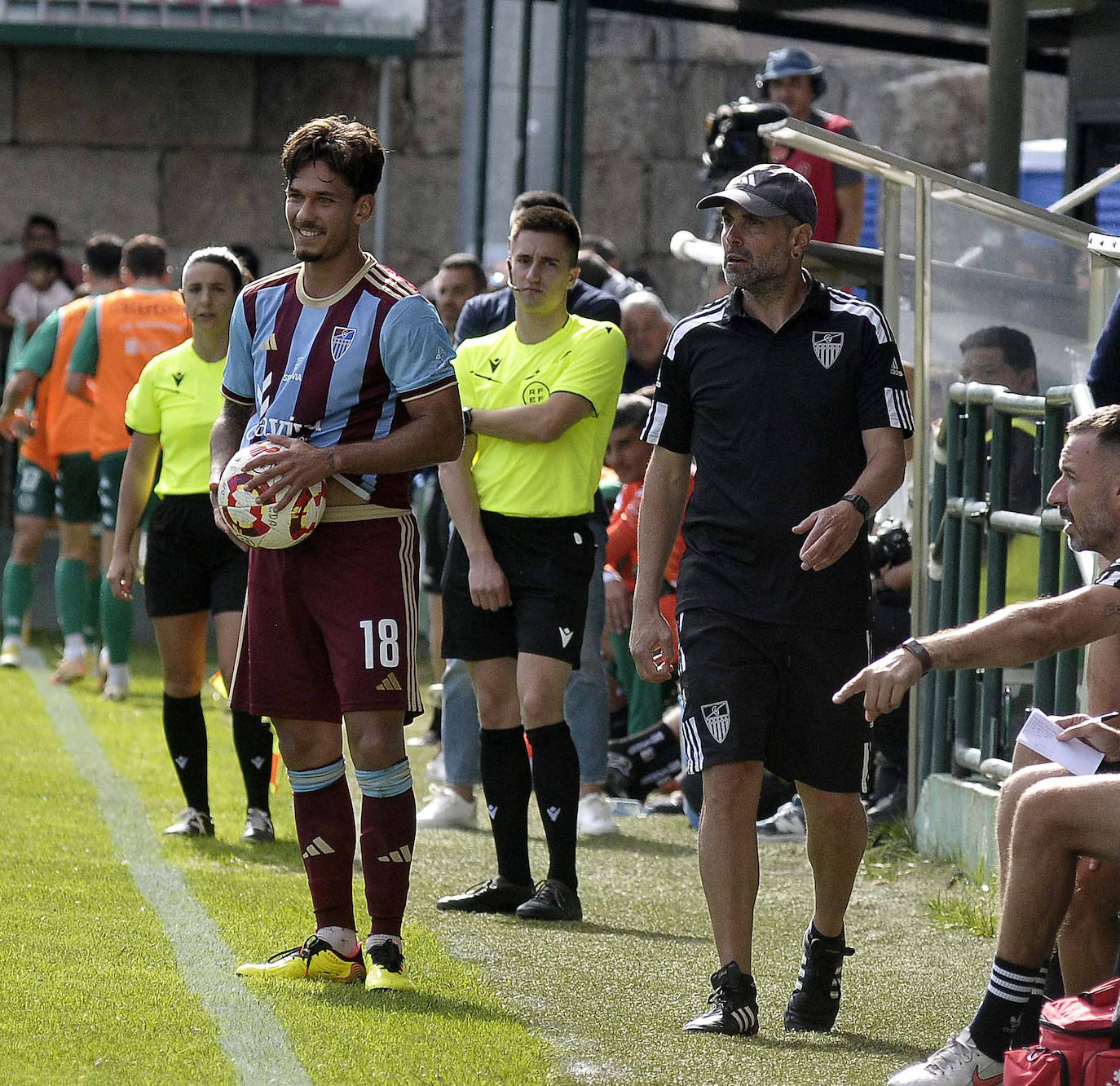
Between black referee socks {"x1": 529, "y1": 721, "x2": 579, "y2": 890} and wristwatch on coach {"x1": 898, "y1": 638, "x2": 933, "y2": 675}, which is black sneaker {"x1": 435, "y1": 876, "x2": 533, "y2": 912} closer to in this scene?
black referee socks {"x1": 529, "y1": 721, "x2": 579, "y2": 890}

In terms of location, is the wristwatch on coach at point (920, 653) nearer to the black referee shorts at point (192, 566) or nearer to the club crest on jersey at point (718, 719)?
the club crest on jersey at point (718, 719)

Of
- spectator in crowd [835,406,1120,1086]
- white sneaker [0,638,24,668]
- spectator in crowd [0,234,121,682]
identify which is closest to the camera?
spectator in crowd [835,406,1120,1086]

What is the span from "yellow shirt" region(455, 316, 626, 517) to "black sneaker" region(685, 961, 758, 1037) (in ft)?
6.66

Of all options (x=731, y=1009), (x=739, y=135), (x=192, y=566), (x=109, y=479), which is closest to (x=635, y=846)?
(x=192, y=566)

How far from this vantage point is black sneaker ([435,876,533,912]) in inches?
251

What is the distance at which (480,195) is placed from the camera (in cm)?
1355

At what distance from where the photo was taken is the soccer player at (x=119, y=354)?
1059 centimetres

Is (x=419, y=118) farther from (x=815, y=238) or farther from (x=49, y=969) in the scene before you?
(x=49, y=969)

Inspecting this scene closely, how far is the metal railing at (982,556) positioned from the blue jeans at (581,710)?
4.09 ft

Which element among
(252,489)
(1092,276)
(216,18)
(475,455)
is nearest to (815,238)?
(1092,276)

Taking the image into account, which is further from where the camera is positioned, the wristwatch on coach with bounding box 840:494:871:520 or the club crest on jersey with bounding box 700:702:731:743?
the club crest on jersey with bounding box 700:702:731:743

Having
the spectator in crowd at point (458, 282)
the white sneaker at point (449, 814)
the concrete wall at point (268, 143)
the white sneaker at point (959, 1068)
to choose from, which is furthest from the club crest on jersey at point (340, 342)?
the concrete wall at point (268, 143)

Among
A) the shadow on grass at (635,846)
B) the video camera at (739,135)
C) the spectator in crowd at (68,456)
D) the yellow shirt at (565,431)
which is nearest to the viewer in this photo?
the yellow shirt at (565,431)

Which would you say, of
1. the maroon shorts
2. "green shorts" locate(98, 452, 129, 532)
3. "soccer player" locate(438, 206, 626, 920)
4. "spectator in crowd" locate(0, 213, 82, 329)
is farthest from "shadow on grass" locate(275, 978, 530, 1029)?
"spectator in crowd" locate(0, 213, 82, 329)
